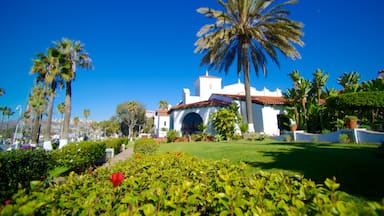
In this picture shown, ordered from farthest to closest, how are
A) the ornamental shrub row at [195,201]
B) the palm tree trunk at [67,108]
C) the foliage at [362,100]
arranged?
the palm tree trunk at [67,108]
the foliage at [362,100]
the ornamental shrub row at [195,201]

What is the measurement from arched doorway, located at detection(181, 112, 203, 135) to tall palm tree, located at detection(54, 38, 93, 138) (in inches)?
581

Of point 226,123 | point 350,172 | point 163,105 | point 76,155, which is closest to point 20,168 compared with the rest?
point 76,155

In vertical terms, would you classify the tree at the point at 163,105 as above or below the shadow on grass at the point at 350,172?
above

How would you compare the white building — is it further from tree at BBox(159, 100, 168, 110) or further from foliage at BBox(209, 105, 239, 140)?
tree at BBox(159, 100, 168, 110)

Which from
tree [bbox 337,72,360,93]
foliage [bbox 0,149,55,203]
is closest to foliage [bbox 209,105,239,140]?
tree [bbox 337,72,360,93]

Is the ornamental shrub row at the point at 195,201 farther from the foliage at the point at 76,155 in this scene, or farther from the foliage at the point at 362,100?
the foliage at the point at 362,100

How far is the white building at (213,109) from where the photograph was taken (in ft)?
71.6

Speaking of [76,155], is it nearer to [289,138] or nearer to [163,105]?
[289,138]

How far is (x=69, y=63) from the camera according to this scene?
69.9 feet

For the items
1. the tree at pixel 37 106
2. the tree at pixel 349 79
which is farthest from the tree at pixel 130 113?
the tree at pixel 349 79

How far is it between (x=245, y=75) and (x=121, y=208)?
19.1 m

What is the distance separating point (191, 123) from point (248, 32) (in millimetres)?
15777

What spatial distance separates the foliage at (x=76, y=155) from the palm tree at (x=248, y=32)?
12862 mm

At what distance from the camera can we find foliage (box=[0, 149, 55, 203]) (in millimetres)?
4652
